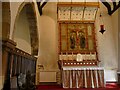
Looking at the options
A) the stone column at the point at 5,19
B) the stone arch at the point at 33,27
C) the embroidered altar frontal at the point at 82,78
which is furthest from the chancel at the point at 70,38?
the stone column at the point at 5,19

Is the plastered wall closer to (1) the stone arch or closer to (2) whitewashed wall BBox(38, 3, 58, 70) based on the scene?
(2) whitewashed wall BBox(38, 3, 58, 70)

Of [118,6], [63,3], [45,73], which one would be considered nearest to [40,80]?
[45,73]

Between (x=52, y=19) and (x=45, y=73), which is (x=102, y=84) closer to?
(x=45, y=73)

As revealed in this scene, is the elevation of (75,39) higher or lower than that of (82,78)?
higher

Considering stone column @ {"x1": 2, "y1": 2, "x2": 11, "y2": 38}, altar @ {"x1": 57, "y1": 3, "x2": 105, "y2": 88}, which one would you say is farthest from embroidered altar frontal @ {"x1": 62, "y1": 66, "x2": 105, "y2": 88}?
stone column @ {"x1": 2, "y1": 2, "x2": 11, "y2": 38}

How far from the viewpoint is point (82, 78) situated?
716 cm

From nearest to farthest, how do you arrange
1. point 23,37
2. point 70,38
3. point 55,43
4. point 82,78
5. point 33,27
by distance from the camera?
1. point 82,78
2. point 33,27
3. point 23,37
4. point 70,38
5. point 55,43

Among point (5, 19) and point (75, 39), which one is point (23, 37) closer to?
point (75, 39)

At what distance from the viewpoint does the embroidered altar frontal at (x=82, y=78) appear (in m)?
7.12

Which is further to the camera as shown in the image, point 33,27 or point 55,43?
point 55,43

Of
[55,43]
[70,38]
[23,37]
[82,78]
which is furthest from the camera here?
[55,43]

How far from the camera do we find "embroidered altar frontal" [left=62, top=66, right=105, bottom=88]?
712cm

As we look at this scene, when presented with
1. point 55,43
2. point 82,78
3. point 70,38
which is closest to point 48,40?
point 55,43

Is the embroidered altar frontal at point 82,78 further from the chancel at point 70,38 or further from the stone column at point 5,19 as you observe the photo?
the stone column at point 5,19
